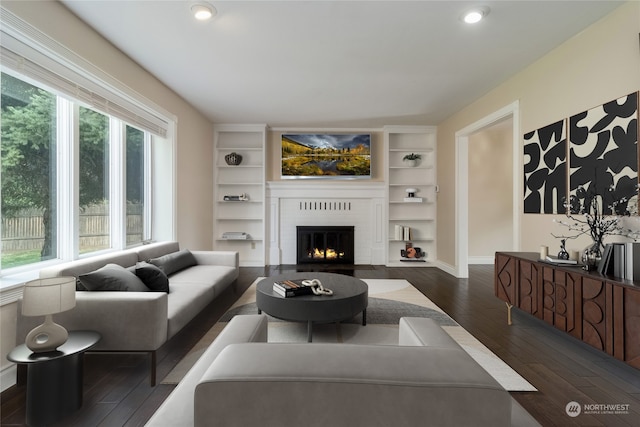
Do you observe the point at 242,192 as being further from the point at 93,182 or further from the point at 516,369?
the point at 516,369

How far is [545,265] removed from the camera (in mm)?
2518

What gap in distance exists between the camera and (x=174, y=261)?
3.32 metres

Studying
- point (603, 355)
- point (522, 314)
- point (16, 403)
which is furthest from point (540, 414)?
point (16, 403)

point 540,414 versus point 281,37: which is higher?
point 281,37

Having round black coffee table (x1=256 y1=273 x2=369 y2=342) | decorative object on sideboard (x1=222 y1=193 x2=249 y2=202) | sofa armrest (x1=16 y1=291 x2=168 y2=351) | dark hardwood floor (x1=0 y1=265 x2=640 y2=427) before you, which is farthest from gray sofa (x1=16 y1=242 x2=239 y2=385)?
decorative object on sideboard (x1=222 y1=193 x2=249 y2=202)

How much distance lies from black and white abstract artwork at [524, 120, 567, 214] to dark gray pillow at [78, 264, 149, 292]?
12.5ft

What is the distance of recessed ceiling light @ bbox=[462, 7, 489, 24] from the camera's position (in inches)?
91.0

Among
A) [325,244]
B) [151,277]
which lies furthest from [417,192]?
[151,277]

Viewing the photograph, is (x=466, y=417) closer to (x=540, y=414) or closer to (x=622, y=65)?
(x=540, y=414)

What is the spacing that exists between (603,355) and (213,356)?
290 cm

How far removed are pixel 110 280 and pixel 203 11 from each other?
2160mm

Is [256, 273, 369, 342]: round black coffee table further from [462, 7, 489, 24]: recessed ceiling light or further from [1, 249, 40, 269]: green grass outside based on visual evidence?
[462, 7, 489, 24]: recessed ceiling light

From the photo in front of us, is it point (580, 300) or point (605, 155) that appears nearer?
point (580, 300)

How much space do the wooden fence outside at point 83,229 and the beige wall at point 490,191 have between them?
568 centimetres
